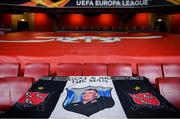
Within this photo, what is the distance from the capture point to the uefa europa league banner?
10930mm

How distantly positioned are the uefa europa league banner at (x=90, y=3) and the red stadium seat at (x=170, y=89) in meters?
9.29

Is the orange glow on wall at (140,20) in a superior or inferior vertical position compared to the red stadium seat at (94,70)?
superior

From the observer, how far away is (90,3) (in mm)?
11250

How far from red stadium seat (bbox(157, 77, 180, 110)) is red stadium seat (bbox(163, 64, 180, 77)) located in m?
0.94

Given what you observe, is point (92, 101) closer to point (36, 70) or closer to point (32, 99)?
point (32, 99)

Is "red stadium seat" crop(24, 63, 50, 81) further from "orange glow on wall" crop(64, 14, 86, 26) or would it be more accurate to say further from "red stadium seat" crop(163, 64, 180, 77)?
"orange glow on wall" crop(64, 14, 86, 26)

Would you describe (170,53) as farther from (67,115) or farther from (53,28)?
(53,28)

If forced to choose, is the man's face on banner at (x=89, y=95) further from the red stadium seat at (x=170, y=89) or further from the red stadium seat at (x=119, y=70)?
the red stadium seat at (x=119, y=70)

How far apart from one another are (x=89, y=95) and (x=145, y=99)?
0.52 m

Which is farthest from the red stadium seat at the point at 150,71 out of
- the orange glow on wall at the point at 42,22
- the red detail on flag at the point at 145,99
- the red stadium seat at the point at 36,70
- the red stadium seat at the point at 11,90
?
the orange glow on wall at the point at 42,22

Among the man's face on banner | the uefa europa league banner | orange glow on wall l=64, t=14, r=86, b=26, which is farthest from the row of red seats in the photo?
orange glow on wall l=64, t=14, r=86, b=26

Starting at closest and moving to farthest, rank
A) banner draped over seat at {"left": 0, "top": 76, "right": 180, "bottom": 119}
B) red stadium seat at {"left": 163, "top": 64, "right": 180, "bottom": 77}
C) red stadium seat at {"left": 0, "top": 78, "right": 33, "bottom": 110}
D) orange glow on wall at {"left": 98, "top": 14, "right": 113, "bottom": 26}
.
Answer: banner draped over seat at {"left": 0, "top": 76, "right": 180, "bottom": 119} → red stadium seat at {"left": 0, "top": 78, "right": 33, "bottom": 110} → red stadium seat at {"left": 163, "top": 64, "right": 180, "bottom": 77} → orange glow on wall at {"left": 98, "top": 14, "right": 113, "bottom": 26}

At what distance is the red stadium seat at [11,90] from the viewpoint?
2.41 meters

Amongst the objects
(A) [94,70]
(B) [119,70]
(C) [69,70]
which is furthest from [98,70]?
(C) [69,70]
